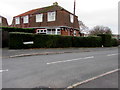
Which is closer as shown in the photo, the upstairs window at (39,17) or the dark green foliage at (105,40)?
the dark green foliage at (105,40)

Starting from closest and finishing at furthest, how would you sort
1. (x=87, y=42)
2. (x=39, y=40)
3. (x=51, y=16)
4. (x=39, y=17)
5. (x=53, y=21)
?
(x=39, y=40), (x=87, y=42), (x=53, y=21), (x=51, y=16), (x=39, y=17)

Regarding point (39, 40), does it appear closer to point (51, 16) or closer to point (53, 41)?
point (53, 41)

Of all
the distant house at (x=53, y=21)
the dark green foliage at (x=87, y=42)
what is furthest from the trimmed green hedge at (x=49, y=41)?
the distant house at (x=53, y=21)

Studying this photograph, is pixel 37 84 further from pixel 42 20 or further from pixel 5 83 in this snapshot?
pixel 42 20

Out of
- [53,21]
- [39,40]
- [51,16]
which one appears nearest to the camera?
[39,40]

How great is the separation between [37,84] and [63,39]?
45.3 feet

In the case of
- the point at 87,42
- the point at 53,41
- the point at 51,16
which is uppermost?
the point at 51,16

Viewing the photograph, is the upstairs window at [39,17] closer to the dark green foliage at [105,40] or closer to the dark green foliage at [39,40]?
the dark green foliage at [39,40]

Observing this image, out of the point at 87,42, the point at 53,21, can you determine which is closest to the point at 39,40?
Result: the point at 87,42

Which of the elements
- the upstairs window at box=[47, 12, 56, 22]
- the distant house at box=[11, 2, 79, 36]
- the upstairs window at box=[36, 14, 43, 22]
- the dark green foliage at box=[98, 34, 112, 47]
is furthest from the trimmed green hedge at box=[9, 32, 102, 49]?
the upstairs window at box=[36, 14, 43, 22]

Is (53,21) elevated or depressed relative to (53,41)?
elevated

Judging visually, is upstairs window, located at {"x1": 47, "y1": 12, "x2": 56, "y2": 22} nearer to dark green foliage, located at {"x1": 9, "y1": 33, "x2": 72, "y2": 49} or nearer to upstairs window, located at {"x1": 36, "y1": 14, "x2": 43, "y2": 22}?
upstairs window, located at {"x1": 36, "y1": 14, "x2": 43, "y2": 22}

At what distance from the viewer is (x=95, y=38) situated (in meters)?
22.4

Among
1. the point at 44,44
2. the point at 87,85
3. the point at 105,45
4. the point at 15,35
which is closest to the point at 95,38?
the point at 105,45
